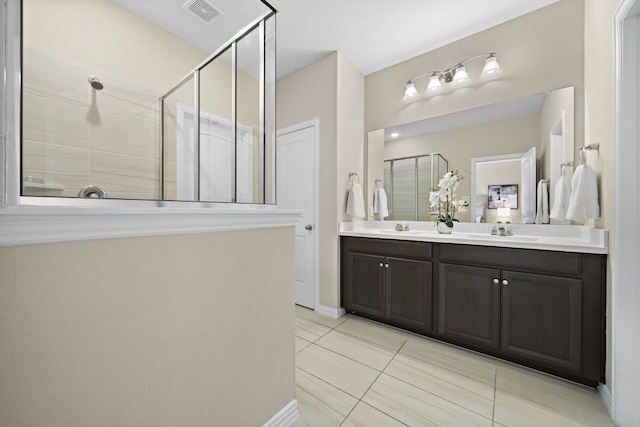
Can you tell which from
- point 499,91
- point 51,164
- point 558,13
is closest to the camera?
point 51,164

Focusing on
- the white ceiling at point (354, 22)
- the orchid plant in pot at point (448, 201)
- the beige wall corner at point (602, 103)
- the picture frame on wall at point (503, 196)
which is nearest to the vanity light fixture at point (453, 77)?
the white ceiling at point (354, 22)

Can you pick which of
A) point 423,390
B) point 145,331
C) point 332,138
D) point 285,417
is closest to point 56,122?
point 145,331

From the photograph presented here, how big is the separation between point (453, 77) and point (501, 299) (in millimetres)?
1975

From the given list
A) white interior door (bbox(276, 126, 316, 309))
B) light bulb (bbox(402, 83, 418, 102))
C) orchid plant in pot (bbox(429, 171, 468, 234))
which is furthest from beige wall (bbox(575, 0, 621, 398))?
Result: white interior door (bbox(276, 126, 316, 309))

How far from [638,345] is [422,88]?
2.40 meters

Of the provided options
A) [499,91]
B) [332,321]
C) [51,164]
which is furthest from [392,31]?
[332,321]

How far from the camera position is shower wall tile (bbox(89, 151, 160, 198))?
111 cm

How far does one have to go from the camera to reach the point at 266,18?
1.36 metres

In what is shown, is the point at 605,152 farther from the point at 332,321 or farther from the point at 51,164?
the point at 51,164

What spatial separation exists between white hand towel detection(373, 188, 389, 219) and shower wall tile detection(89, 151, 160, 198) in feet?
7.02

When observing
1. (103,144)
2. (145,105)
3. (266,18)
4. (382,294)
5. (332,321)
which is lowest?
(332,321)

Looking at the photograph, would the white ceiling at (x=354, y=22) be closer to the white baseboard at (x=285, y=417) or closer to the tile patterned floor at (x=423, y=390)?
the white baseboard at (x=285, y=417)

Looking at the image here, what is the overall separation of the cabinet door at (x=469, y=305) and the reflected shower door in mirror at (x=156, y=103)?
155 centimetres

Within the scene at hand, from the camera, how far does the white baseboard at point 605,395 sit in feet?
4.39
